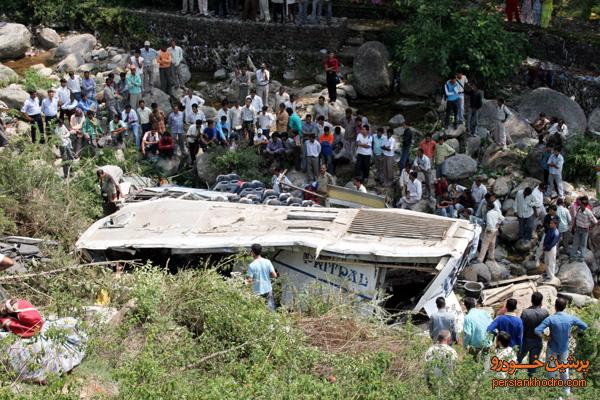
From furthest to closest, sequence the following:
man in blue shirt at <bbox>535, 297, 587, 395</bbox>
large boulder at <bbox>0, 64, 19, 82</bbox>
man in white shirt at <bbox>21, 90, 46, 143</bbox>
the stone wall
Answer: the stone wall, large boulder at <bbox>0, 64, 19, 82</bbox>, man in white shirt at <bbox>21, 90, 46, 143</bbox>, man in blue shirt at <bbox>535, 297, 587, 395</bbox>

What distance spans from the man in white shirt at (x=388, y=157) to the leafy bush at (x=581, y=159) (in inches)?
135

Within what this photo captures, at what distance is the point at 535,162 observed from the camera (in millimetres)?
18375

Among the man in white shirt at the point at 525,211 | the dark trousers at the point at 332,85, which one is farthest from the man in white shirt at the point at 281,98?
the man in white shirt at the point at 525,211

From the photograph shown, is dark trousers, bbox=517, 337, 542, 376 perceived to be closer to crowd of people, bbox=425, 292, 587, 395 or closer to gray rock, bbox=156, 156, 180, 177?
crowd of people, bbox=425, 292, 587, 395

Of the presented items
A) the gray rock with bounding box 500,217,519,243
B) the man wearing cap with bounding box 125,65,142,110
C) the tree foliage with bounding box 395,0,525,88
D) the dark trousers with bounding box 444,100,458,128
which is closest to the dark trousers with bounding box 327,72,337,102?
the tree foliage with bounding box 395,0,525,88

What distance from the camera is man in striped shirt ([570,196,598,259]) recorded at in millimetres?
16312

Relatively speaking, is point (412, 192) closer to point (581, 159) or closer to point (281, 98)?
point (581, 159)

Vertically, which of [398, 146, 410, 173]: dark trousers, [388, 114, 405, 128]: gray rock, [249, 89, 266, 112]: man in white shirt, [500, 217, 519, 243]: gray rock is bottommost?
[500, 217, 519, 243]: gray rock

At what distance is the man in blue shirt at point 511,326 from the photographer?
11.6 metres

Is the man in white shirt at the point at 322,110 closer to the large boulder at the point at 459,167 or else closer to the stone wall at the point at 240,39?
the large boulder at the point at 459,167

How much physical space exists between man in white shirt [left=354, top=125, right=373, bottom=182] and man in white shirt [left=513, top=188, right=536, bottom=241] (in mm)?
3020

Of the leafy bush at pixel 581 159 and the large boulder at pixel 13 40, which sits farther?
the large boulder at pixel 13 40

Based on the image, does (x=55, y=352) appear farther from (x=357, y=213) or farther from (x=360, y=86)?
(x=360, y=86)

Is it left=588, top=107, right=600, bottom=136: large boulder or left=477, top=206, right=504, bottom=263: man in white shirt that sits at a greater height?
left=588, top=107, right=600, bottom=136: large boulder
